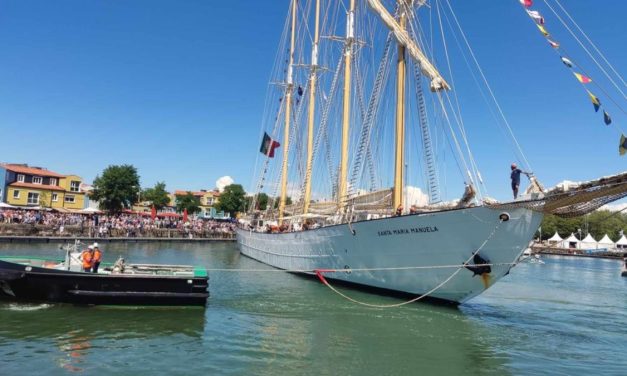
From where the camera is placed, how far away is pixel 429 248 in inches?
704

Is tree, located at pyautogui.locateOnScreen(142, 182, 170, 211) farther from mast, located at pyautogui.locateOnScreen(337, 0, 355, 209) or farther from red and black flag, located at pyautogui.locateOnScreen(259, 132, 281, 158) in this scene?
mast, located at pyautogui.locateOnScreen(337, 0, 355, 209)

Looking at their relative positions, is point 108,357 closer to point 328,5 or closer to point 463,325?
point 463,325

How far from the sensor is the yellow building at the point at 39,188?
69500 mm

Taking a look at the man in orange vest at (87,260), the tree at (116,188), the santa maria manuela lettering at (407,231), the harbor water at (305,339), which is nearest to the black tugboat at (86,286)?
the harbor water at (305,339)

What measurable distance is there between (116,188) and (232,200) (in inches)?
1373

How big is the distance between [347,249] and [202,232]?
49.1 meters

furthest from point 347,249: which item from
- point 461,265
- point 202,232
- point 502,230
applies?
point 202,232

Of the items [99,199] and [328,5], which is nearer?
[328,5]

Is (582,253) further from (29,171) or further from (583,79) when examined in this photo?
(29,171)

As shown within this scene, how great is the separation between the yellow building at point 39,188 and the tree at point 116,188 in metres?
7.58

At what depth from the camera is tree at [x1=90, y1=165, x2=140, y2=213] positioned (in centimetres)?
7006

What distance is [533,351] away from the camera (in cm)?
1302

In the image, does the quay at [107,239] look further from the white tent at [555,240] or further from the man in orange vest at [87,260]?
the white tent at [555,240]

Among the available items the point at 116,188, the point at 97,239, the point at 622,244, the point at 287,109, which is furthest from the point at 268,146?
the point at 622,244
